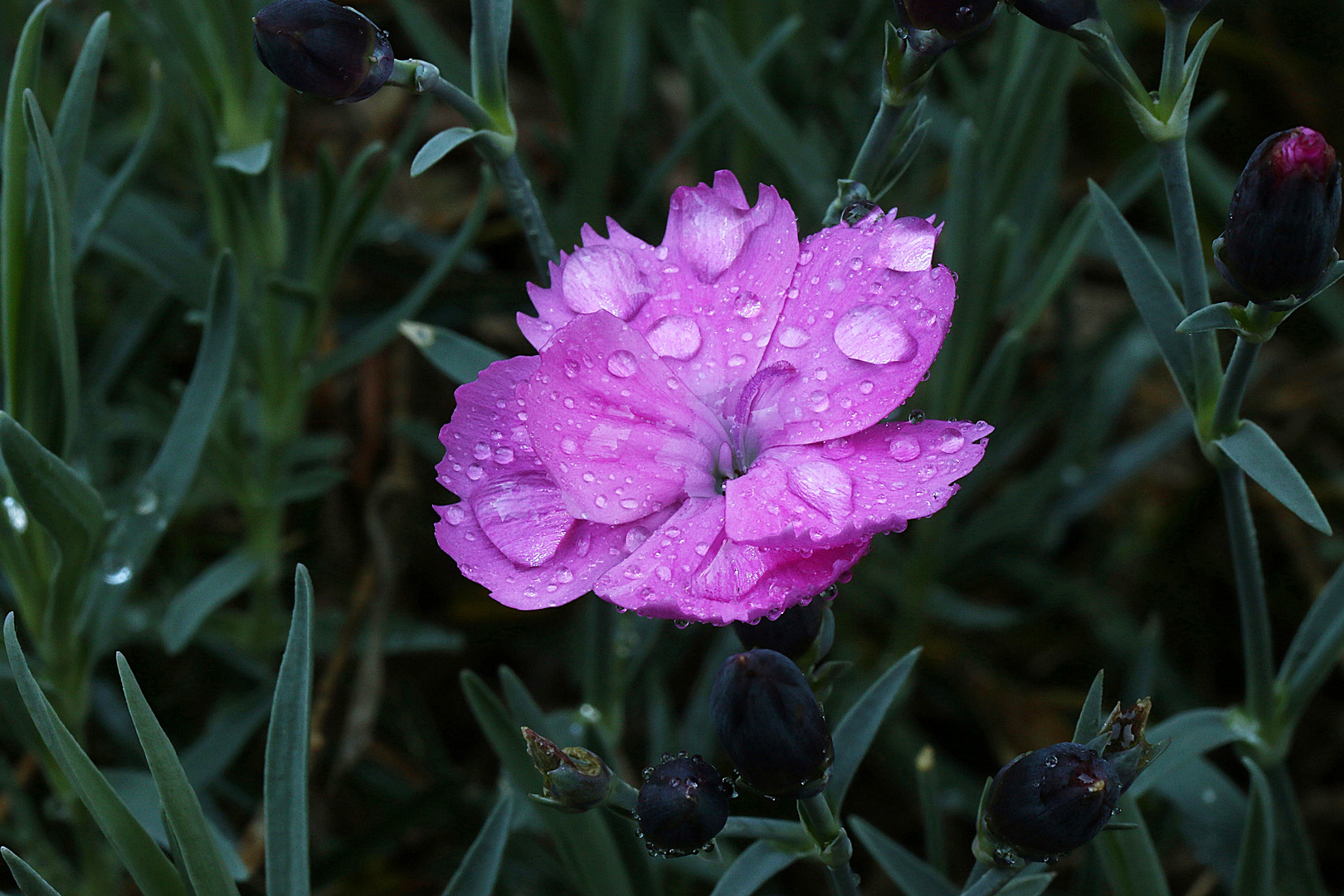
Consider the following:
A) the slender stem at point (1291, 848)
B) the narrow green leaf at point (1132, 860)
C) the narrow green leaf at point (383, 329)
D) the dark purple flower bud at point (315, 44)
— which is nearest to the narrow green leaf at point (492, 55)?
the dark purple flower bud at point (315, 44)

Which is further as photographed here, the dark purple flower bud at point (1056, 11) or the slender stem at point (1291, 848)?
the slender stem at point (1291, 848)

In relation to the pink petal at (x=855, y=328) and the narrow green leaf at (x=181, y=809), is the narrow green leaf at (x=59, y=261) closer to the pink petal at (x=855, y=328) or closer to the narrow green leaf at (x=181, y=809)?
the narrow green leaf at (x=181, y=809)

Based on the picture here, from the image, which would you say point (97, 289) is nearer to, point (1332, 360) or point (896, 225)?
point (896, 225)

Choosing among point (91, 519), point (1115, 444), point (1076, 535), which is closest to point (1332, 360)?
point (1115, 444)

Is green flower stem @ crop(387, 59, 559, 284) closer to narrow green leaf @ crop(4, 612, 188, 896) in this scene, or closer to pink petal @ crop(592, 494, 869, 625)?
pink petal @ crop(592, 494, 869, 625)

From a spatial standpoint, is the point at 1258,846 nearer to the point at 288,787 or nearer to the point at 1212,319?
the point at 1212,319

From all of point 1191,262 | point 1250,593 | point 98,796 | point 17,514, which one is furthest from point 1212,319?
point 17,514

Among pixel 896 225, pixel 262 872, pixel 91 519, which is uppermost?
pixel 896 225
